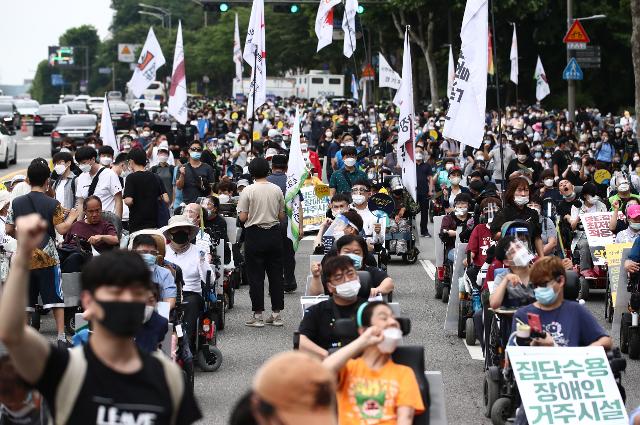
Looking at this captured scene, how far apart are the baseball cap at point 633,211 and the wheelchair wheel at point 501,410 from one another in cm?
600

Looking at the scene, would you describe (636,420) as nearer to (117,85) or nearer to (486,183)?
(486,183)

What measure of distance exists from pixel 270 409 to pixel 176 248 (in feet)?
29.5

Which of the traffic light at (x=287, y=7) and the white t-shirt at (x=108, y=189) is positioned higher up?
the traffic light at (x=287, y=7)

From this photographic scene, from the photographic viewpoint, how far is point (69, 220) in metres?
13.4

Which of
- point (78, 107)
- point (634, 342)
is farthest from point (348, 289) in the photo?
point (78, 107)

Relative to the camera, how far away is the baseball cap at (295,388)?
14.2ft

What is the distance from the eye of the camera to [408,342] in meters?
14.7

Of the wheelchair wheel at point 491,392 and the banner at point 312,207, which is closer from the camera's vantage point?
the wheelchair wheel at point 491,392

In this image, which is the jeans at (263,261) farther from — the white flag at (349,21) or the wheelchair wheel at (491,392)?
the white flag at (349,21)

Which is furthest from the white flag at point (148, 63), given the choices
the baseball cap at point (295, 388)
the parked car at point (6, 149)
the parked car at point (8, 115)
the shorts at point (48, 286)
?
the parked car at point (8, 115)

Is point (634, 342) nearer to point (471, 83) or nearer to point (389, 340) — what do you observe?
point (471, 83)

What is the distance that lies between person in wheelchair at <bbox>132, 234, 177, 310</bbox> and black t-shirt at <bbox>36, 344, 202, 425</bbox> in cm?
629

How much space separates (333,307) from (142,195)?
8066 millimetres

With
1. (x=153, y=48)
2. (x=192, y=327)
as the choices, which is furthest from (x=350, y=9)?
(x=192, y=327)
